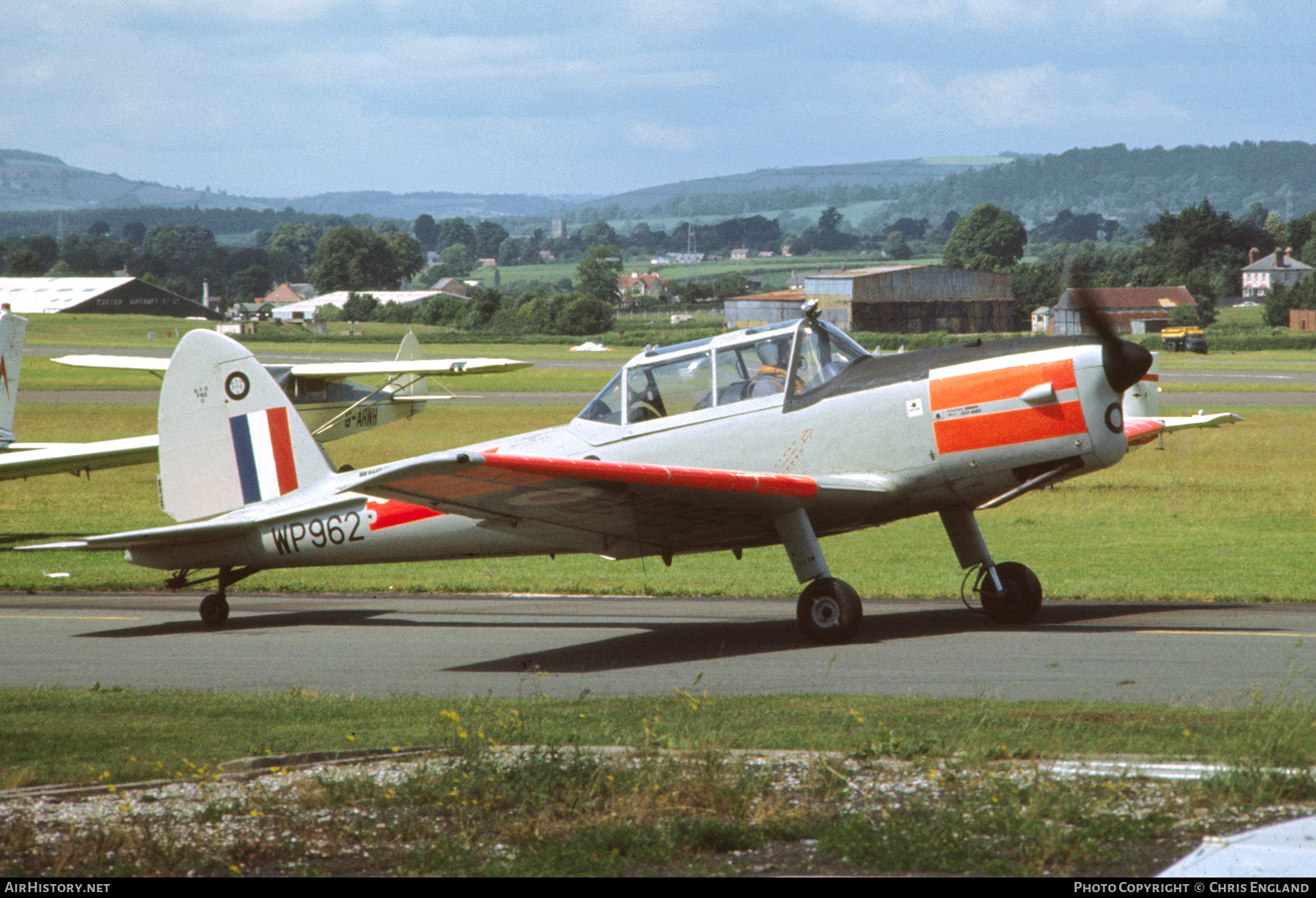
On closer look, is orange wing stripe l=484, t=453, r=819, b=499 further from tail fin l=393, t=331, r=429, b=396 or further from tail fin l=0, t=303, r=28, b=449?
tail fin l=393, t=331, r=429, b=396

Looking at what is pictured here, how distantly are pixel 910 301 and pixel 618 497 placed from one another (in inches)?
4133

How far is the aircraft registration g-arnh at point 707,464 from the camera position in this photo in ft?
35.1

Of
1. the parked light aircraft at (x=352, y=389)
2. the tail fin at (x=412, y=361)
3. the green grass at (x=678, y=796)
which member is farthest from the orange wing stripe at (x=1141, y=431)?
the tail fin at (x=412, y=361)

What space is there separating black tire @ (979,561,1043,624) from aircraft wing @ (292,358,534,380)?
747 inches

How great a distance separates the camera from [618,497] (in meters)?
10.6

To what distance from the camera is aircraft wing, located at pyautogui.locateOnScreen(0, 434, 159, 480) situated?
19000 millimetres

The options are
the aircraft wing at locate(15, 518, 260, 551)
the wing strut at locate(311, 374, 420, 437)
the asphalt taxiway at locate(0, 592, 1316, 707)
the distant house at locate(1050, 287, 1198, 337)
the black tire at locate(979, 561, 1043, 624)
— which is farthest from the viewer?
the distant house at locate(1050, 287, 1198, 337)

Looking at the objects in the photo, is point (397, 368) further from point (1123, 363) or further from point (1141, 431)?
point (1123, 363)

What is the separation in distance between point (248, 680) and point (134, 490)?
65.7 feet

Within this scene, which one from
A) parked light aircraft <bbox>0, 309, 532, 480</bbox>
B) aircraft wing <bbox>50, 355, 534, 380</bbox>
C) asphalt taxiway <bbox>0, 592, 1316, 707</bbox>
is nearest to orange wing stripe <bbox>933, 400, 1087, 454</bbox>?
asphalt taxiway <bbox>0, 592, 1316, 707</bbox>

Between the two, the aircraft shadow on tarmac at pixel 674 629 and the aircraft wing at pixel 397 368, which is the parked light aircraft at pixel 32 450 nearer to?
the aircraft shadow on tarmac at pixel 674 629

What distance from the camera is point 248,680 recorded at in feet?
33.2

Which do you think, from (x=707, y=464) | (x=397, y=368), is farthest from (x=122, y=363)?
(x=707, y=464)

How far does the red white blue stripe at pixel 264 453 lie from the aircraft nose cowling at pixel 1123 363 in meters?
7.88
